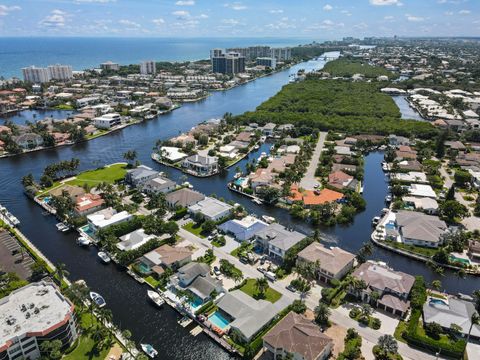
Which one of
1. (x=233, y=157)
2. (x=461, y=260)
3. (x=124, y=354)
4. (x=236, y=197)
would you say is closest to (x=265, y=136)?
(x=233, y=157)

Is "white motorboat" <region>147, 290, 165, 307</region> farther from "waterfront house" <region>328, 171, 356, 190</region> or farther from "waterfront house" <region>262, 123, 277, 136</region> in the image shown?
"waterfront house" <region>262, 123, 277, 136</region>

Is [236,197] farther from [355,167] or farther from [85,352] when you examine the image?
[85,352]

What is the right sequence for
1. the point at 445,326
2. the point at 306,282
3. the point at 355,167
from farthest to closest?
the point at 355,167
the point at 306,282
the point at 445,326

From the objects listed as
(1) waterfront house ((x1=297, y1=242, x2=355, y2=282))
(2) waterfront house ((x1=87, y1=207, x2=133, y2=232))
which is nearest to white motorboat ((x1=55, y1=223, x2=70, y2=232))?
(2) waterfront house ((x1=87, y1=207, x2=133, y2=232))

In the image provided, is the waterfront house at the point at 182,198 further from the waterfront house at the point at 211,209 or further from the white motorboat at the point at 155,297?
the white motorboat at the point at 155,297

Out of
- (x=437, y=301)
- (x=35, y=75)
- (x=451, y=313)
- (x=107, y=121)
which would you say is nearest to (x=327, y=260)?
(x=437, y=301)

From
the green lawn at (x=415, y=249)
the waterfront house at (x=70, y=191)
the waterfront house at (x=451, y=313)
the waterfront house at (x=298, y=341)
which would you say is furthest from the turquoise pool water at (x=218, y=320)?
the waterfront house at (x=70, y=191)
